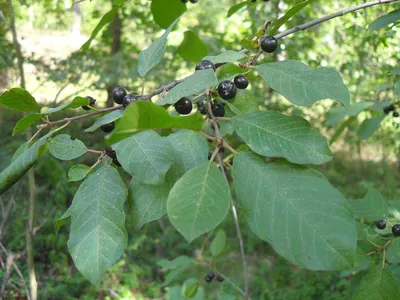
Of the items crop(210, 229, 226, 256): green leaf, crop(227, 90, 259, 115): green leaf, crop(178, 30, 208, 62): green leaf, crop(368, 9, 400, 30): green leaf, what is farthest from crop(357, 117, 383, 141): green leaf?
crop(227, 90, 259, 115): green leaf

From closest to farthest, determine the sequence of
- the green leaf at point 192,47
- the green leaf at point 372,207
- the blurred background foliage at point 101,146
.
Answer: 1. the green leaf at point 192,47
2. the green leaf at point 372,207
3. the blurred background foliage at point 101,146

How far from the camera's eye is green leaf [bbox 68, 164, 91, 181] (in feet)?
2.88

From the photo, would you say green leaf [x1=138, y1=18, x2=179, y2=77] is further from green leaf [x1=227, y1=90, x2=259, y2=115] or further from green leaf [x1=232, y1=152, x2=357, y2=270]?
green leaf [x1=232, y1=152, x2=357, y2=270]

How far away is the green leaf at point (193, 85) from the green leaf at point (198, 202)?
0.42 feet

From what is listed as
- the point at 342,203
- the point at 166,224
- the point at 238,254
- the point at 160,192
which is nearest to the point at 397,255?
the point at 342,203

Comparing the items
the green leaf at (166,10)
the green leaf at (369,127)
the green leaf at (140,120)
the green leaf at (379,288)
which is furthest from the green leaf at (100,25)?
the green leaf at (369,127)

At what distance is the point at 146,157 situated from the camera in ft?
2.41

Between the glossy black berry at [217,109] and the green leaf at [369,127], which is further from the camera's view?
the green leaf at [369,127]

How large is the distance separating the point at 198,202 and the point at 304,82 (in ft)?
1.06

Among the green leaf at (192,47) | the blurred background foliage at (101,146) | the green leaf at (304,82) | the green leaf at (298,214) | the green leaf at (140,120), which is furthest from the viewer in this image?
the blurred background foliage at (101,146)

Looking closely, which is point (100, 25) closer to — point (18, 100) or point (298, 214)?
point (18, 100)

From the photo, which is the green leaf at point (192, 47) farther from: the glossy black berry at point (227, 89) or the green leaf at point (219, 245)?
the green leaf at point (219, 245)

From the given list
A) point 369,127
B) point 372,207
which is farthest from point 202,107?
point 369,127

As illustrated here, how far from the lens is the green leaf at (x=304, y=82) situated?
76 centimetres
